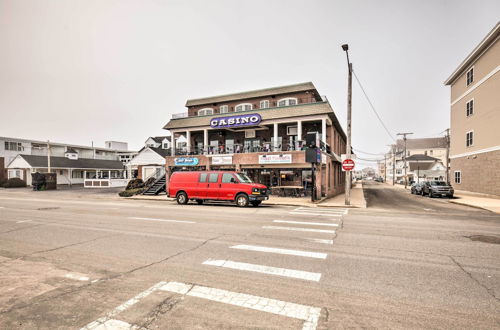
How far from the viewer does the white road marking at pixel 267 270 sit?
15.1ft

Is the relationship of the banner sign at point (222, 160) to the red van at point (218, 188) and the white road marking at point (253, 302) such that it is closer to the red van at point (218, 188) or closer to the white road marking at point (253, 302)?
the red van at point (218, 188)

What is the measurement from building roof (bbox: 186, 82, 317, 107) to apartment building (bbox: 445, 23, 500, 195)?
51.6 feet

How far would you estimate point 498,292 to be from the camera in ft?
13.1

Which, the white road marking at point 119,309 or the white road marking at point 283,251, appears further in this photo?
the white road marking at point 283,251

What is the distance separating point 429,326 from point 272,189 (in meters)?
20.1

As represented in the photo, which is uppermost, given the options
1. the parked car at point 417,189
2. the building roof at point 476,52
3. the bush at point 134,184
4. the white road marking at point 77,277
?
the building roof at point 476,52

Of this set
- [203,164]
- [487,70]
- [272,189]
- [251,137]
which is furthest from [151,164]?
[487,70]

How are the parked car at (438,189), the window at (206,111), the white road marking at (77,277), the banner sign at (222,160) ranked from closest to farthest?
the white road marking at (77,277) < the parked car at (438,189) < the banner sign at (222,160) < the window at (206,111)

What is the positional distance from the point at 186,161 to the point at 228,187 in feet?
38.9

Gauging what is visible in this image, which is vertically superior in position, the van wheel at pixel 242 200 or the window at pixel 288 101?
the window at pixel 288 101

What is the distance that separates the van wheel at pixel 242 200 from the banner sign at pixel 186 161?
451 inches

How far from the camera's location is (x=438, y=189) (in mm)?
24125

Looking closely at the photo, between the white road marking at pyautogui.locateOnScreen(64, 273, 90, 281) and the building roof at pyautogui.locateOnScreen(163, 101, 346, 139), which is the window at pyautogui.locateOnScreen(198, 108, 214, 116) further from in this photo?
the white road marking at pyautogui.locateOnScreen(64, 273, 90, 281)

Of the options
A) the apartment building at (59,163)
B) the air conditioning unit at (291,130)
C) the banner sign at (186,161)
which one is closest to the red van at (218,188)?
the banner sign at (186,161)
